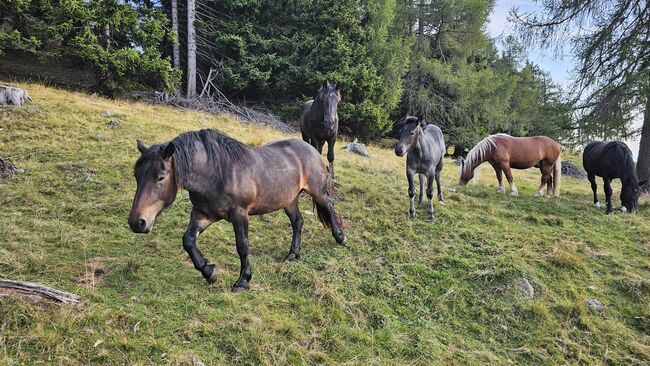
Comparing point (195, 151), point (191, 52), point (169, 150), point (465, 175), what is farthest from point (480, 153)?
point (191, 52)

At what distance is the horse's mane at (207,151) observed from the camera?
340 centimetres

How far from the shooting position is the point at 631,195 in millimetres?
8531

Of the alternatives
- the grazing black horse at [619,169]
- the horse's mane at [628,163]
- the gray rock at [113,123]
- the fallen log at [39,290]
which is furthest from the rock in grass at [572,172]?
the fallen log at [39,290]

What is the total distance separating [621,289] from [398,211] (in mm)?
3598

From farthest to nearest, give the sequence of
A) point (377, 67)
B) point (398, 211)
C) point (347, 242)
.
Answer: point (377, 67) → point (398, 211) → point (347, 242)

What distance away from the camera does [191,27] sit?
19312 millimetres

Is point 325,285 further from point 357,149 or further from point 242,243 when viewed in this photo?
point 357,149

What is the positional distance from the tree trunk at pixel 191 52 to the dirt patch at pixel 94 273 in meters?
16.8

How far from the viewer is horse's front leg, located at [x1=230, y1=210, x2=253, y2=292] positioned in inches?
149

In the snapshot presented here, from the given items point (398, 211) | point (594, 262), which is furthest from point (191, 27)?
point (594, 262)

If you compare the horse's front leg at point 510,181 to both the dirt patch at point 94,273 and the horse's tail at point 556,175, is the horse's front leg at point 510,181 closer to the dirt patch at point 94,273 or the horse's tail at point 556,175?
the horse's tail at point 556,175

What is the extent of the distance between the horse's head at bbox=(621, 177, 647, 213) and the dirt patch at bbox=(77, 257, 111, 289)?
1069 cm

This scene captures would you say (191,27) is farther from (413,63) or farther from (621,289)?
(621,289)

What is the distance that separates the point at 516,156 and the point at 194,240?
9551 millimetres
